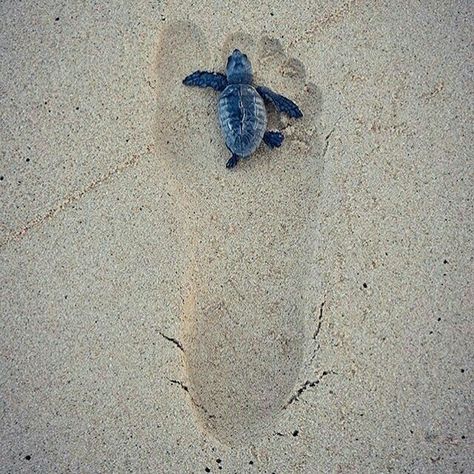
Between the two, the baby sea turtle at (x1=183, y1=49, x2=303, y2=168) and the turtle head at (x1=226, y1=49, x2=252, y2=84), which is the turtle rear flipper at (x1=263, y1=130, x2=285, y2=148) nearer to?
the baby sea turtle at (x1=183, y1=49, x2=303, y2=168)

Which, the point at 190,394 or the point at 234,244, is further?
the point at 234,244

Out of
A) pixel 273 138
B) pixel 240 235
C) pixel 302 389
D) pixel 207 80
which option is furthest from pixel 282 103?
pixel 302 389

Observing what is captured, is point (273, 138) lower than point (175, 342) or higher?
higher

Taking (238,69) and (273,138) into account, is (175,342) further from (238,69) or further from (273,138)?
(238,69)

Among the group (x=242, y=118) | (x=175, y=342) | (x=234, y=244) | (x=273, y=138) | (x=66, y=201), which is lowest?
(x=175, y=342)

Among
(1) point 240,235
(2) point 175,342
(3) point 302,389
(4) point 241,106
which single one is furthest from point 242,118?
(3) point 302,389

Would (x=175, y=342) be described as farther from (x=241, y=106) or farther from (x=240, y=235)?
(x=241, y=106)
